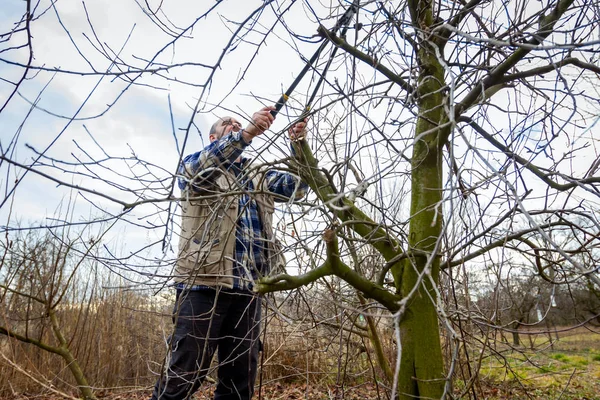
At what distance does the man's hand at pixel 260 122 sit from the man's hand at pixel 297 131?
122 mm

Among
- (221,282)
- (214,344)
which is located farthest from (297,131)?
(214,344)

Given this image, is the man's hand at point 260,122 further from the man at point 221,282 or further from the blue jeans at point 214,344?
the blue jeans at point 214,344

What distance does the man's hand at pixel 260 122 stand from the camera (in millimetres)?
1937

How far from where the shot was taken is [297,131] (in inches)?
75.7

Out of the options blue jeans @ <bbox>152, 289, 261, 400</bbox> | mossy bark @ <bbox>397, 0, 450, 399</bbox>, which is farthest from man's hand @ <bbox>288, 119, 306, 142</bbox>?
blue jeans @ <bbox>152, 289, 261, 400</bbox>

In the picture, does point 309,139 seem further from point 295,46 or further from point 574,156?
point 574,156

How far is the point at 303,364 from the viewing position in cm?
523

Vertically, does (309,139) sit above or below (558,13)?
below

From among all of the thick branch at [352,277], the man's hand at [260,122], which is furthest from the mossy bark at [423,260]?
the man's hand at [260,122]

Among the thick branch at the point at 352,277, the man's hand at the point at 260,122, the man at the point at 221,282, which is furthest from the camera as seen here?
the man at the point at 221,282

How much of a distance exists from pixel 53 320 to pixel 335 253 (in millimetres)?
2405

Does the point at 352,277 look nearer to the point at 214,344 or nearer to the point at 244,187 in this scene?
the point at 244,187

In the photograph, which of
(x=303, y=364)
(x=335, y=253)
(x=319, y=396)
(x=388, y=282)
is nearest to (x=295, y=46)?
(x=335, y=253)

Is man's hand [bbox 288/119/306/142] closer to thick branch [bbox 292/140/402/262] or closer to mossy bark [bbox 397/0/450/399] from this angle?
thick branch [bbox 292/140/402/262]
